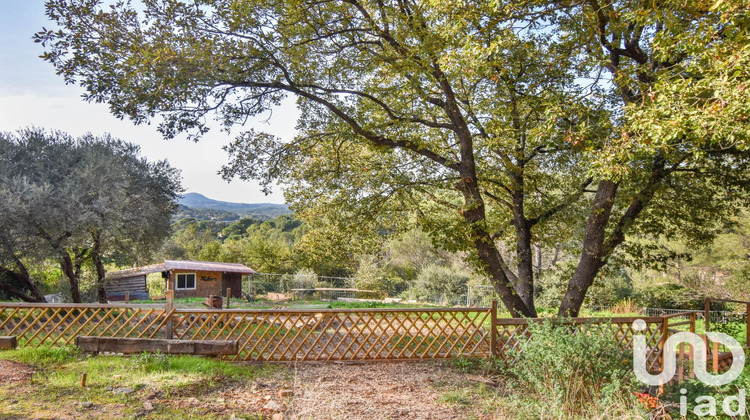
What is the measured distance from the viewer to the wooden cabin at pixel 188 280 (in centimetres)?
1995

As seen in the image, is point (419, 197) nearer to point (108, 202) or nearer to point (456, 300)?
point (108, 202)

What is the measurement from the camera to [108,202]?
8.02 metres

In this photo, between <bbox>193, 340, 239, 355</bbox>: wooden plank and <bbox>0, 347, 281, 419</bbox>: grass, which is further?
<bbox>193, 340, 239, 355</bbox>: wooden plank

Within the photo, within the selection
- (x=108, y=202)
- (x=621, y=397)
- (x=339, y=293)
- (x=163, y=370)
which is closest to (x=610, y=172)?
(x=621, y=397)

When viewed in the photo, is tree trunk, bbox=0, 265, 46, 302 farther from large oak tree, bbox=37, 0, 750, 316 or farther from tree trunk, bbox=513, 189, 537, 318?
tree trunk, bbox=513, 189, 537, 318

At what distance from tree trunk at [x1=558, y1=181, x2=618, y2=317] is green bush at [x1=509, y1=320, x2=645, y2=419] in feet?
7.82

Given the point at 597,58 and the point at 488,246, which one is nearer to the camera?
the point at 597,58

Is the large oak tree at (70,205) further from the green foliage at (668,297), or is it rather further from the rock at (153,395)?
the green foliage at (668,297)

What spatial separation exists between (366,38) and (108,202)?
17.5 ft

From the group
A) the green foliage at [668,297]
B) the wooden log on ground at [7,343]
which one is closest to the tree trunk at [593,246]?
the wooden log on ground at [7,343]

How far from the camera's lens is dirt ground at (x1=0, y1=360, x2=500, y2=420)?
368cm

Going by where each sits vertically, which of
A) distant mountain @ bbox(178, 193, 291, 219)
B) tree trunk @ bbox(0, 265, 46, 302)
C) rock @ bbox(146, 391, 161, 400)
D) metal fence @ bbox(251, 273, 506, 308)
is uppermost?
distant mountain @ bbox(178, 193, 291, 219)

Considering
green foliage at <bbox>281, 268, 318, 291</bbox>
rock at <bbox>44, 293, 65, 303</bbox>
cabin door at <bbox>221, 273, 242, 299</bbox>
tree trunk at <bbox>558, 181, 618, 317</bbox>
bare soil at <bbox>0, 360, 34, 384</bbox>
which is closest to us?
bare soil at <bbox>0, 360, 34, 384</bbox>

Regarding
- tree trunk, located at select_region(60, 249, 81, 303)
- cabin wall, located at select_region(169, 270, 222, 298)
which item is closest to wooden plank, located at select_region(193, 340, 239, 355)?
tree trunk, located at select_region(60, 249, 81, 303)
